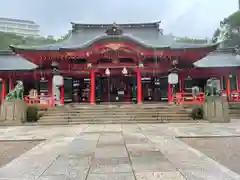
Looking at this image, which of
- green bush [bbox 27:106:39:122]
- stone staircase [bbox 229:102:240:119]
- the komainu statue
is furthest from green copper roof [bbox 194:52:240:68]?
the komainu statue

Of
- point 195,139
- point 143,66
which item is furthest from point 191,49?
point 195,139

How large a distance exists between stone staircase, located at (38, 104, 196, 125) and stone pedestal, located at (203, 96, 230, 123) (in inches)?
48.0

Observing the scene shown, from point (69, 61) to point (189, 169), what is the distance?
15.3 m

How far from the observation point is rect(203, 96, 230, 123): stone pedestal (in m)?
13.7

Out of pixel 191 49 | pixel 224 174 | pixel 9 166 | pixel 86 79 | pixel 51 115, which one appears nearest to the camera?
pixel 224 174

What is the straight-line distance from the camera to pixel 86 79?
20.8 m

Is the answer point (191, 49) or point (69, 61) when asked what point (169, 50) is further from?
point (69, 61)

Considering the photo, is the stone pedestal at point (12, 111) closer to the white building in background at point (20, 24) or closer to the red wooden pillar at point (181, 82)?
the red wooden pillar at point (181, 82)

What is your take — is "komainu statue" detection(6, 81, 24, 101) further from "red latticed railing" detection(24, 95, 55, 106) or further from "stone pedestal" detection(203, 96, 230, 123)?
"stone pedestal" detection(203, 96, 230, 123)

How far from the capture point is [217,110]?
13805 millimetres

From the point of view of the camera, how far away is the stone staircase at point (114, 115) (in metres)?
14.0

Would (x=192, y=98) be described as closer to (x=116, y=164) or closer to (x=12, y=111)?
(x=12, y=111)

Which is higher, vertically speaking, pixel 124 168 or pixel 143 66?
pixel 143 66

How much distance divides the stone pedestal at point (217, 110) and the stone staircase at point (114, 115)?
122 centimetres
